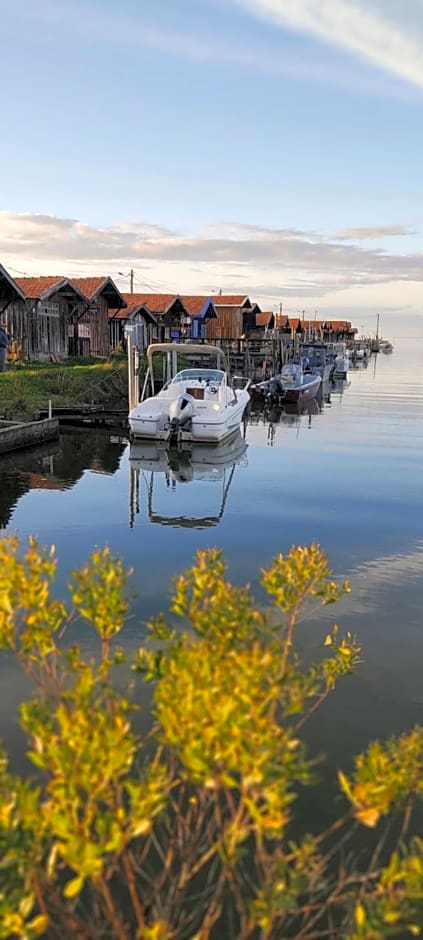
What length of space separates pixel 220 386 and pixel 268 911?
925 inches

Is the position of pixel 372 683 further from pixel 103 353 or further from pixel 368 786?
pixel 103 353

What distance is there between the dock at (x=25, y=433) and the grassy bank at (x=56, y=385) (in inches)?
46.8

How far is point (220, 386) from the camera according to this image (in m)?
25.5

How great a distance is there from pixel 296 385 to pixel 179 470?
22.8 metres

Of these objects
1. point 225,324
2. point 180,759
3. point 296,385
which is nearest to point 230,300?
point 225,324

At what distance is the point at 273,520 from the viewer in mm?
14219

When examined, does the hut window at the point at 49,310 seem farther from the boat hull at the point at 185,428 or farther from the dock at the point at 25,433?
the boat hull at the point at 185,428

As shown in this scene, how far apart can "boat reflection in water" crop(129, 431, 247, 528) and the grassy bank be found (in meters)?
4.50

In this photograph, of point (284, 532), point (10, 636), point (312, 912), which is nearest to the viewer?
point (10, 636)

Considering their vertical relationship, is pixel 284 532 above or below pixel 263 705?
below

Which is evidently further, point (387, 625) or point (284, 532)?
point (284, 532)

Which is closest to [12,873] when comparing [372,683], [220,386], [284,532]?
[372,683]

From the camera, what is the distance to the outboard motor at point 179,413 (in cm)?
2330

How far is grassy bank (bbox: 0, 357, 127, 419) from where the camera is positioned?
2414 cm
